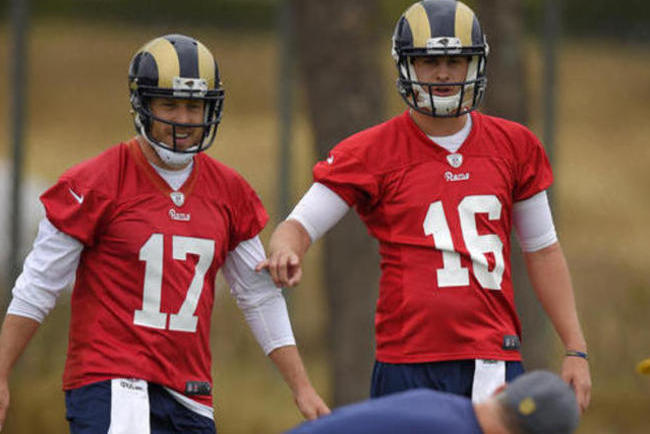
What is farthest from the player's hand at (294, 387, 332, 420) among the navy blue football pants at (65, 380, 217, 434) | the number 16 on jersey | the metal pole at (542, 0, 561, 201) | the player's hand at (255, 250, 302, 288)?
the metal pole at (542, 0, 561, 201)

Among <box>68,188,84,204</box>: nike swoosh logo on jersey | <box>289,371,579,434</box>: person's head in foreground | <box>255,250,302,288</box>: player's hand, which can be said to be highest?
<box>68,188,84,204</box>: nike swoosh logo on jersey

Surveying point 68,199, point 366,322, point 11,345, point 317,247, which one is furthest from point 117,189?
point 317,247

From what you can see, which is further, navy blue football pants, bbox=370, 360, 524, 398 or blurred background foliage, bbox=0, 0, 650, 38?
blurred background foliage, bbox=0, 0, 650, 38

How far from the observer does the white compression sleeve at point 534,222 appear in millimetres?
6406

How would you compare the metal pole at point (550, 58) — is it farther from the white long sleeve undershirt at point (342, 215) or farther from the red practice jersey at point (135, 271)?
the red practice jersey at point (135, 271)

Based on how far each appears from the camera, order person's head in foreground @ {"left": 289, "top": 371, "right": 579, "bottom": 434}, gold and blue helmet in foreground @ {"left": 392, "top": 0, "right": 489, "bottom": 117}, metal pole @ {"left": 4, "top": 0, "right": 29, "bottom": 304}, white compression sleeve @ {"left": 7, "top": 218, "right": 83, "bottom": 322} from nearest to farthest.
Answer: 1. person's head in foreground @ {"left": 289, "top": 371, "right": 579, "bottom": 434}
2. white compression sleeve @ {"left": 7, "top": 218, "right": 83, "bottom": 322}
3. gold and blue helmet in foreground @ {"left": 392, "top": 0, "right": 489, "bottom": 117}
4. metal pole @ {"left": 4, "top": 0, "right": 29, "bottom": 304}

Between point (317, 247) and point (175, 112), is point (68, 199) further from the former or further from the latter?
point (317, 247)

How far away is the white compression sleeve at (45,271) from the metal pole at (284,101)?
549cm

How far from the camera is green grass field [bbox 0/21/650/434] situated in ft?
36.8

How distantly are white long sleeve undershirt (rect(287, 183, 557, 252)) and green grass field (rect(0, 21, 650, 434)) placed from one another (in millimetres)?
4665

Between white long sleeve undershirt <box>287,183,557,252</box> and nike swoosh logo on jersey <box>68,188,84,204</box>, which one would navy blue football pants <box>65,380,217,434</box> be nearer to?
nike swoosh logo on jersey <box>68,188,84,204</box>

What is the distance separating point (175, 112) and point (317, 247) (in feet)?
19.3

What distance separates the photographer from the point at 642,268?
11969mm

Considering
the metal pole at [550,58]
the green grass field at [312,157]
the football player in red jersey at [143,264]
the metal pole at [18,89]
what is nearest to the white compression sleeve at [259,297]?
the football player in red jersey at [143,264]
